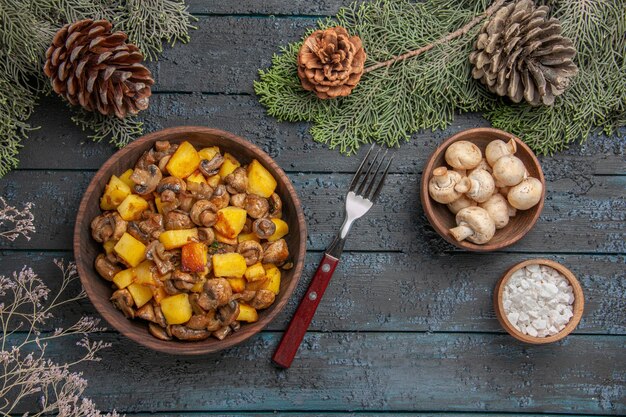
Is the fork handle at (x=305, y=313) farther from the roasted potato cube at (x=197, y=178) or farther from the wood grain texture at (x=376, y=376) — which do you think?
the roasted potato cube at (x=197, y=178)

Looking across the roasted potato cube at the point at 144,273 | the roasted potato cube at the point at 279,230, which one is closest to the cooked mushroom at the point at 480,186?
the roasted potato cube at the point at 279,230

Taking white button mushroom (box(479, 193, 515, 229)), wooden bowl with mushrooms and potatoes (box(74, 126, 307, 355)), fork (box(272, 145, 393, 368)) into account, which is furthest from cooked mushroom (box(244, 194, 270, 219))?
white button mushroom (box(479, 193, 515, 229))

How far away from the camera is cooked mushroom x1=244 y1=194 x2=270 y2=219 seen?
1493 millimetres

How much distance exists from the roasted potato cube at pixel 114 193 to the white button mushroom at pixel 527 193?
916 mm

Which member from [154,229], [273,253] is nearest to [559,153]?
[273,253]

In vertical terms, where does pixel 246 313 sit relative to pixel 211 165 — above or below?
below

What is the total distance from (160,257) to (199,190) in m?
0.18

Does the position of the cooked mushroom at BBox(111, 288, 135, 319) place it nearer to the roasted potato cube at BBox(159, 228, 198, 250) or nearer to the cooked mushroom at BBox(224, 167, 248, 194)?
the roasted potato cube at BBox(159, 228, 198, 250)

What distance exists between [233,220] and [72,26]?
1.84ft

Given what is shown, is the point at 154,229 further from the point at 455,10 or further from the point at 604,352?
the point at 604,352

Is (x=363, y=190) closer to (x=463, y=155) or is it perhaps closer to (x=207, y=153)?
(x=463, y=155)

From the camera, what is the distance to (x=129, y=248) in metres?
1.44

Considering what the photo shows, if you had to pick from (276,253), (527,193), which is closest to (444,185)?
(527,193)

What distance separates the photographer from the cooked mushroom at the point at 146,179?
1.46m
